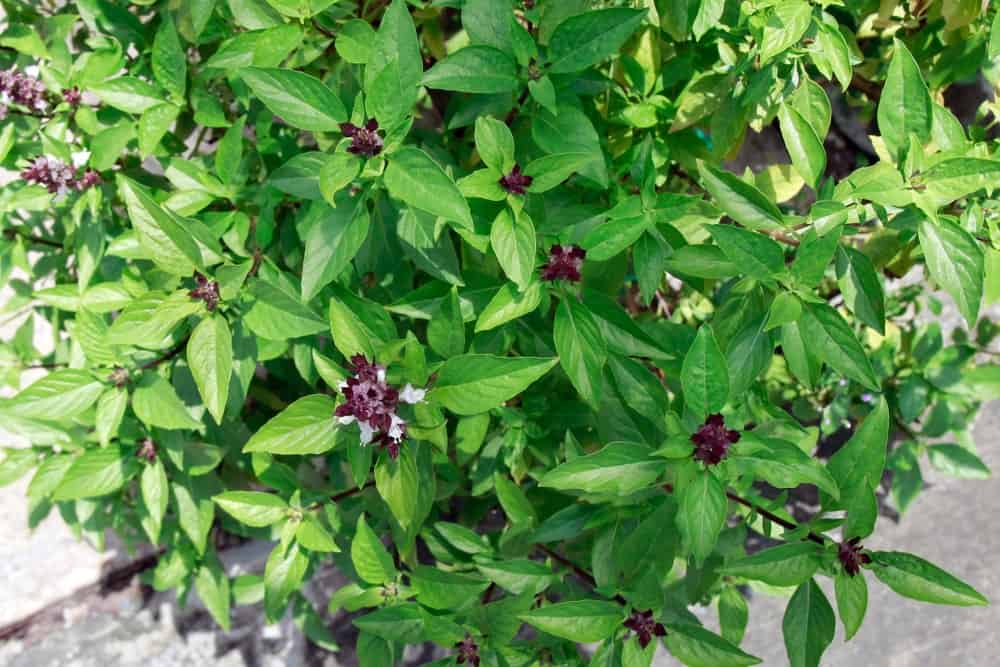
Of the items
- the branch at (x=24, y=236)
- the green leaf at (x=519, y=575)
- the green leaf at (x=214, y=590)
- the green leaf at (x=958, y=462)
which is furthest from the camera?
the green leaf at (x=958, y=462)

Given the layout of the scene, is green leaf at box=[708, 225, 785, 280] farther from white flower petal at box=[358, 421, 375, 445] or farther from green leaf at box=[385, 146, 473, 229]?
white flower petal at box=[358, 421, 375, 445]

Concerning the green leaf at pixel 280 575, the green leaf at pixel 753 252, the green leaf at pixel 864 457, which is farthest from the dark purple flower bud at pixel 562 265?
A: the green leaf at pixel 280 575

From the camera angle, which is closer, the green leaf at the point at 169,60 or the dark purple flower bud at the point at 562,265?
the dark purple flower bud at the point at 562,265

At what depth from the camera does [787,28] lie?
1.21 metres

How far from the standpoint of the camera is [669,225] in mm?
1326

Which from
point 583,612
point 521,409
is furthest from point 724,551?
point 521,409

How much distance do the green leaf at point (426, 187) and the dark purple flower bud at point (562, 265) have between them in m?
0.25

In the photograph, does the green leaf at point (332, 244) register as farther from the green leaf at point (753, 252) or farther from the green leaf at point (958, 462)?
the green leaf at point (958, 462)

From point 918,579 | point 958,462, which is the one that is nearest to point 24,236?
point 918,579

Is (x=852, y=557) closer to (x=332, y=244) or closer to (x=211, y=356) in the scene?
(x=332, y=244)

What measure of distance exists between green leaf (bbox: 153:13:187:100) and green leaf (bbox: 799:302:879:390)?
1.17 meters

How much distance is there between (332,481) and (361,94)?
1.02 m

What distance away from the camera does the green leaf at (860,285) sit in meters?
1.24

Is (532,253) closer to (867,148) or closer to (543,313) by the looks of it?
(543,313)
